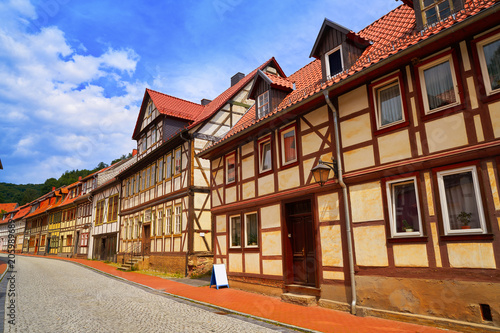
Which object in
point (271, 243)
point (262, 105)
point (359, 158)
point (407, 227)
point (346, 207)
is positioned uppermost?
point (262, 105)

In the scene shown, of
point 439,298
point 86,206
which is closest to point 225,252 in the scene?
point 439,298

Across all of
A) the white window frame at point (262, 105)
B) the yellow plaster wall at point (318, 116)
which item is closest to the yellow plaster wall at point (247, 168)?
the white window frame at point (262, 105)

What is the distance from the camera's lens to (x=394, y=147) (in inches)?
315

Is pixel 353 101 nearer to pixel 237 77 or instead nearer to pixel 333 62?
pixel 333 62

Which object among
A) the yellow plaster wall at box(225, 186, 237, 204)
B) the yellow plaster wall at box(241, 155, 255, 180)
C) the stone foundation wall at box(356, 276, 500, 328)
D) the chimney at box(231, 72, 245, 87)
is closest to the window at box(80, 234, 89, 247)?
the chimney at box(231, 72, 245, 87)

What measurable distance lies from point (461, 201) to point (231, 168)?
8.90 metres

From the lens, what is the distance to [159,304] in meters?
10.1

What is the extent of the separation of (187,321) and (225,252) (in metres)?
6.04

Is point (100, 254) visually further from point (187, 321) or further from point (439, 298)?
point (439, 298)

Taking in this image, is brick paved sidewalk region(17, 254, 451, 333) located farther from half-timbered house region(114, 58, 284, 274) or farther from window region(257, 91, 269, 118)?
window region(257, 91, 269, 118)

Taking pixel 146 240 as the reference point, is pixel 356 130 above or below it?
above

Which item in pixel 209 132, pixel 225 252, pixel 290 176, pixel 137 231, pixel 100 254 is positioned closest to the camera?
pixel 290 176

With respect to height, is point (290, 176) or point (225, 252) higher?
point (290, 176)

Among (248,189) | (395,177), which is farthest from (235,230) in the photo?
(395,177)
